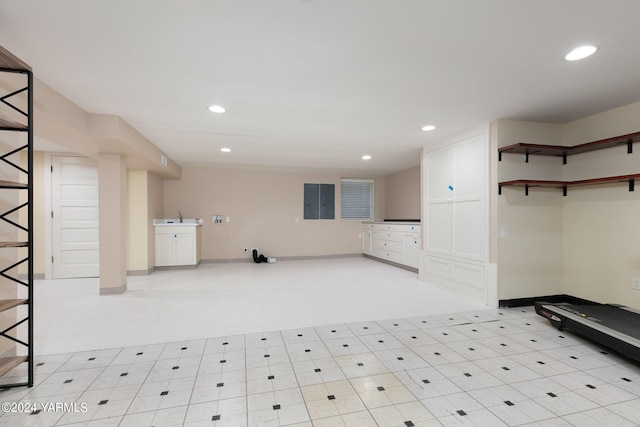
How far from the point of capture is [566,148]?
3.48m

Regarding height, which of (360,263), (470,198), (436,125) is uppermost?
(436,125)

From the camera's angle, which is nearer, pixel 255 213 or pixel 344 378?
pixel 344 378

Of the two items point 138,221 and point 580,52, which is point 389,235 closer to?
point 580,52

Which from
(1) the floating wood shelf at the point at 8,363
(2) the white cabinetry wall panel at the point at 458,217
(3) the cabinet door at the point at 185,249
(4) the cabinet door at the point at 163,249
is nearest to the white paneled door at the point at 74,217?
(4) the cabinet door at the point at 163,249

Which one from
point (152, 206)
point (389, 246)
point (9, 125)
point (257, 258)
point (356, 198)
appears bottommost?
point (257, 258)

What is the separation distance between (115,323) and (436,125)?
4557mm

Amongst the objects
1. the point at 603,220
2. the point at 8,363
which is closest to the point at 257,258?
the point at 8,363

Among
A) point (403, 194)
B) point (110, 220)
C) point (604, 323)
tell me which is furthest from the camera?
point (403, 194)

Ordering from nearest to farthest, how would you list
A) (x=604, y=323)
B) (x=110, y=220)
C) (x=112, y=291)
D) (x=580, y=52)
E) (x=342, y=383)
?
(x=342, y=383)
(x=580, y=52)
(x=604, y=323)
(x=110, y=220)
(x=112, y=291)

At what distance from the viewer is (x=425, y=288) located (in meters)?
4.61

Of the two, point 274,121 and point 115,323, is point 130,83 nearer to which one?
point 274,121

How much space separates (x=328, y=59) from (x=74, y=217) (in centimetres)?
568

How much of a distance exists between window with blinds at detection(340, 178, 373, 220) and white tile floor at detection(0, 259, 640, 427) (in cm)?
506

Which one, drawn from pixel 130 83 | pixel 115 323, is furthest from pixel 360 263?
pixel 130 83
